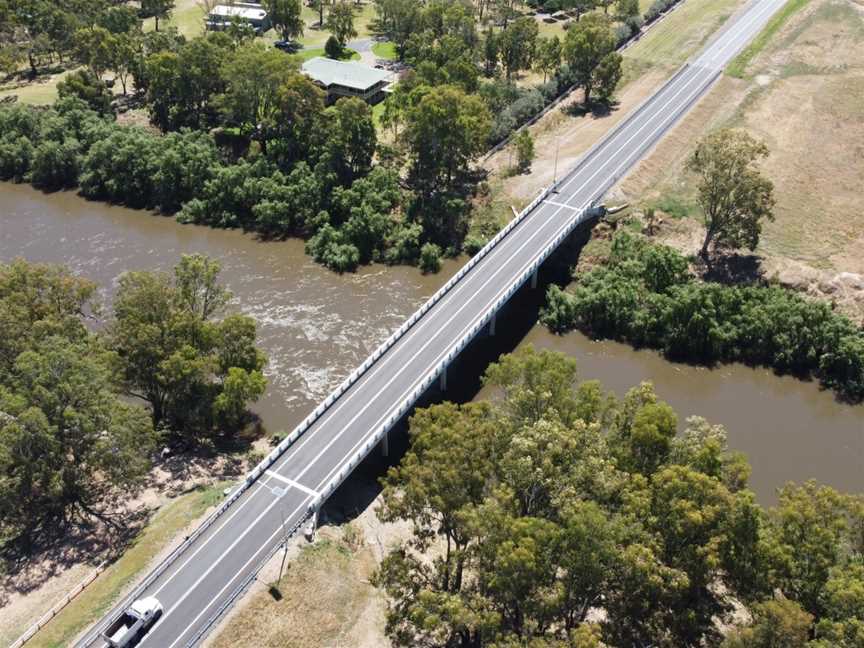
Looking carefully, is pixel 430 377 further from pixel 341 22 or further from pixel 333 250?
pixel 341 22

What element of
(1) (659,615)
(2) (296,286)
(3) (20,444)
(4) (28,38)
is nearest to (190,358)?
(3) (20,444)

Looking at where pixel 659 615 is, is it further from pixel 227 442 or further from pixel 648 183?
pixel 648 183

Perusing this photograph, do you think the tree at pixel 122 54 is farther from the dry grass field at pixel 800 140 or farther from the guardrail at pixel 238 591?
the guardrail at pixel 238 591

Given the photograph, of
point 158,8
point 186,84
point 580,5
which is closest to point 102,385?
point 186,84

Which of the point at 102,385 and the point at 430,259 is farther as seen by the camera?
the point at 430,259

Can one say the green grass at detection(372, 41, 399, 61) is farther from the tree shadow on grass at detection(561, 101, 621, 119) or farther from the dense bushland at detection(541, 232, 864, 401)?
the dense bushland at detection(541, 232, 864, 401)
